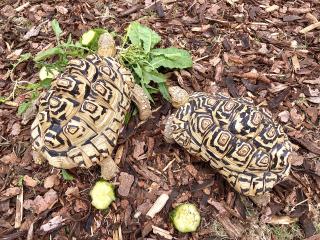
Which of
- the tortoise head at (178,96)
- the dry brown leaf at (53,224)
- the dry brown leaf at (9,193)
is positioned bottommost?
the dry brown leaf at (53,224)

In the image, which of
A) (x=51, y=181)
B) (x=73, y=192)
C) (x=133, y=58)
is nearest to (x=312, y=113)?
(x=133, y=58)

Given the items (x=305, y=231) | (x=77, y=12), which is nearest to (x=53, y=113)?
(x=77, y=12)

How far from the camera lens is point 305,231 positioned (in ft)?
8.83

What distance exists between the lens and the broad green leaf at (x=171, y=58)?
3.13 m

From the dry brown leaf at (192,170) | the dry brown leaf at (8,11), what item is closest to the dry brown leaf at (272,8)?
the dry brown leaf at (192,170)

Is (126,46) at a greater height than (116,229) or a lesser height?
greater

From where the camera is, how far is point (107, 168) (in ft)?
8.97

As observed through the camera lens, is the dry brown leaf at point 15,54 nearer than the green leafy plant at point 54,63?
No

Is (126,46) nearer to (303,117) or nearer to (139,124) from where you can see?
(139,124)

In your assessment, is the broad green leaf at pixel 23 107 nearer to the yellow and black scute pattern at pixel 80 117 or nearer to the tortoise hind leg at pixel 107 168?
the yellow and black scute pattern at pixel 80 117

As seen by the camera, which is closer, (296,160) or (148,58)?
(296,160)

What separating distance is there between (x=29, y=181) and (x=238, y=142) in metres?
1.45

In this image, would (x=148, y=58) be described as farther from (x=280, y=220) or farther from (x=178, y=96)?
(x=280, y=220)

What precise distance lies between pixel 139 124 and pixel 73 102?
675 mm
